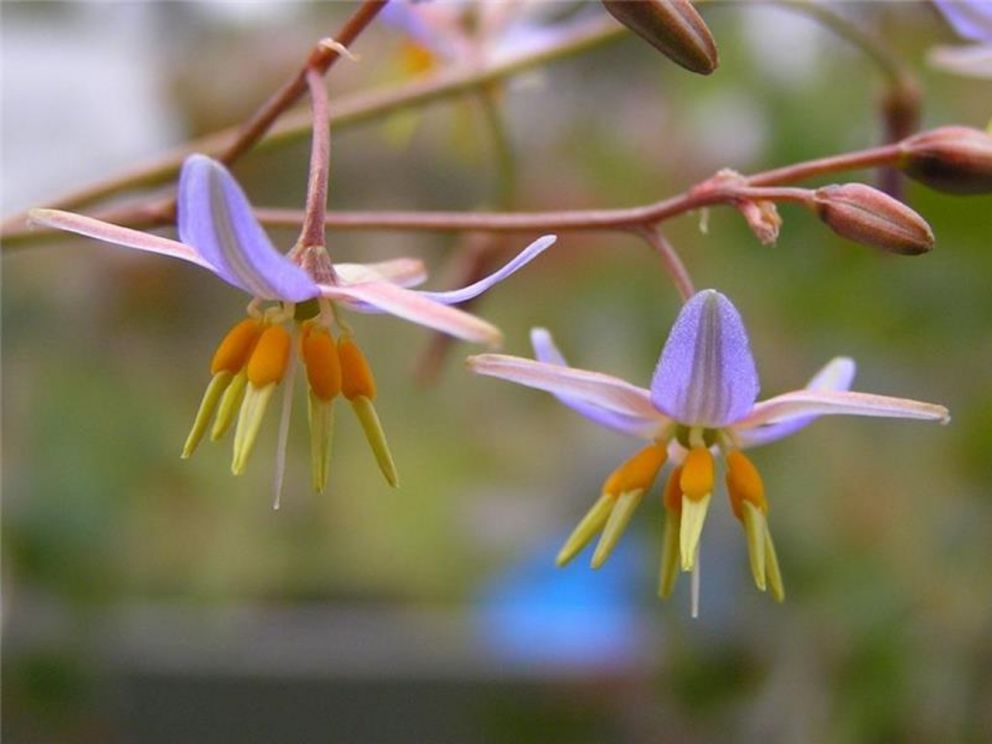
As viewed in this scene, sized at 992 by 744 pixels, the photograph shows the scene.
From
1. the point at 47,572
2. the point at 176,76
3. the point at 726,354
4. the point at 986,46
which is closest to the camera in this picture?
the point at 726,354

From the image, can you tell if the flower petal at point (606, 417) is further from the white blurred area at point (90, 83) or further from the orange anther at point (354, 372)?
the white blurred area at point (90, 83)

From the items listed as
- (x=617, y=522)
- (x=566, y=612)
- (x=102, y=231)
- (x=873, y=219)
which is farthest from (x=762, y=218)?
(x=566, y=612)

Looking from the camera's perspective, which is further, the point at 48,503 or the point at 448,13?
the point at 48,503

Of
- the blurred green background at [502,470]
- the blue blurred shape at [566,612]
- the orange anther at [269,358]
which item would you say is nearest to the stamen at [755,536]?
the orange anther at [269,358]

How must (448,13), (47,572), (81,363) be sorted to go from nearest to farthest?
1. (448,13)
2. (47,572)
3. (81,363)

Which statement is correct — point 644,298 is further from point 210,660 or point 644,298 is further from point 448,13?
point 210,660

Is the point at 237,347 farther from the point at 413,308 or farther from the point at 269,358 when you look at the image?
the point at 413,308

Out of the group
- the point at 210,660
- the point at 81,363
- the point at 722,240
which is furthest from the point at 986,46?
the point at 210,660

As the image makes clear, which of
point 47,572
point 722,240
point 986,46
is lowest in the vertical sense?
point 47,572
